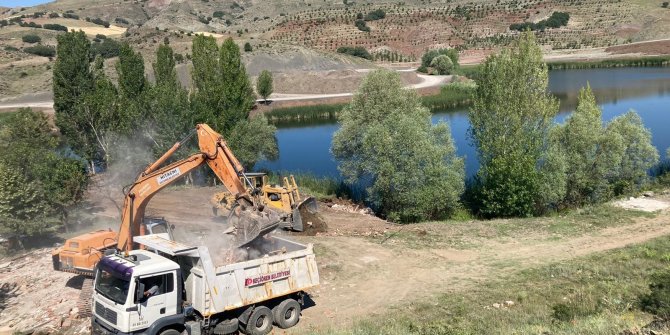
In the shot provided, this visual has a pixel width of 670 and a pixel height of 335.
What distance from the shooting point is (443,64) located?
333 ft

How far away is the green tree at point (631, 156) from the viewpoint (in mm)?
31531

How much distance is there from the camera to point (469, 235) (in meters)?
22.7

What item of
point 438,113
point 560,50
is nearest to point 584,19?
point 560,50

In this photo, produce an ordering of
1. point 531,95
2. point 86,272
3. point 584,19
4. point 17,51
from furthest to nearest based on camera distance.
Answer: point 584,19 < point 17,51 < point 531,95 < point 86,272

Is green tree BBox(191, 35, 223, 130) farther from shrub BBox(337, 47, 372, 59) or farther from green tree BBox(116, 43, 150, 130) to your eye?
shrub BBox(337, 47, 372, 59)

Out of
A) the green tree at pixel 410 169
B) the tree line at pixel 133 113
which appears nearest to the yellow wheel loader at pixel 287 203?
the green tree at pixel 410 169

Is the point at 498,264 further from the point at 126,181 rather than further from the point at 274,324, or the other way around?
the point at 126,181

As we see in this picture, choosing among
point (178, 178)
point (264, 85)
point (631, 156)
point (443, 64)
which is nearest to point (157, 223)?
point (178, 178)

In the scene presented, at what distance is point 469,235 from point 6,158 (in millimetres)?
19583

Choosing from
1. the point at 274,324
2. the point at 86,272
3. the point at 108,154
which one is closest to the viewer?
the point at 274,324

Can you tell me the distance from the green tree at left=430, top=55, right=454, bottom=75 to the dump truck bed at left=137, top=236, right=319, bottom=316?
9163 centimetres

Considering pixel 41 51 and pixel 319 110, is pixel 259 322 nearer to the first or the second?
pixel 319 110

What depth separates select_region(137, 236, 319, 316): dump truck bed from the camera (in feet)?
42.2

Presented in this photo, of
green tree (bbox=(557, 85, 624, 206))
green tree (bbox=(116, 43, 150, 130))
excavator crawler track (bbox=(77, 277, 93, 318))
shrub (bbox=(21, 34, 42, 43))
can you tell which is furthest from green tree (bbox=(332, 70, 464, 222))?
shrub (bbox=(21, 34, 42, 43))
